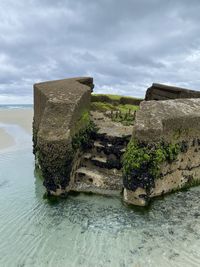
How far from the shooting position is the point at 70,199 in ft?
34.4

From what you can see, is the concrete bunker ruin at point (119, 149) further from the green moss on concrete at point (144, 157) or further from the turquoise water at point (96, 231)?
the turquoise water at point (96, 231)

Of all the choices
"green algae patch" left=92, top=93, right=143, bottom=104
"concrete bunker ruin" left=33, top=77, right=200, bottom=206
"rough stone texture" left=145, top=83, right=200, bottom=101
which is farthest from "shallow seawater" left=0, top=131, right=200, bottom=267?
"green algae patch" left=92, top=93, right=143, bottom=104

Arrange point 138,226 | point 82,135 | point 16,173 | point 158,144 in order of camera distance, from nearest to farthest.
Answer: point 138,226, point 158,144, point 82,135, point 16,173

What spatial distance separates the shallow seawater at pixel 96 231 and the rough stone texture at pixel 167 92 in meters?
7.03

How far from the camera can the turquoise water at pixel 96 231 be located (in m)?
7.20

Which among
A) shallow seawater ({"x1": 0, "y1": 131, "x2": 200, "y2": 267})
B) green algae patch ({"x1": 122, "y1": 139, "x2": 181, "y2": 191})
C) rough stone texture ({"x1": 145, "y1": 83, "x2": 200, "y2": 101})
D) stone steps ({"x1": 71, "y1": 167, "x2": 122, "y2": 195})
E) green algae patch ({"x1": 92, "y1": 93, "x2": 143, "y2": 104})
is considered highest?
rough stone texture ({"x1": 145, "y1": 83, "x2": 200, "y2": 101})

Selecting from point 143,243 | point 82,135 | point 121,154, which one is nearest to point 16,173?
point 82,135

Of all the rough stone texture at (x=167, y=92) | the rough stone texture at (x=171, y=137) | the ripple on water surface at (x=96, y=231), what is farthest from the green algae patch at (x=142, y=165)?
the rough stone texture at (x=167, y=92)

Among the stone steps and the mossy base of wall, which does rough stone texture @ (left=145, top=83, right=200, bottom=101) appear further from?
the stone steps

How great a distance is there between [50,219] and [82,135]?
11.0 ft

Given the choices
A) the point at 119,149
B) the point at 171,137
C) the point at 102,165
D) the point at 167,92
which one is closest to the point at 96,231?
the point at 102,165

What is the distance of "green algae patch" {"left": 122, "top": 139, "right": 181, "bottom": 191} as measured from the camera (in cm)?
960

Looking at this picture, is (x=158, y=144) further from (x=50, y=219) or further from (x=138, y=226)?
(x=50, y=219)

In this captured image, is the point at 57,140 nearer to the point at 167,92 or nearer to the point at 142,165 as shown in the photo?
the point at 142,165
